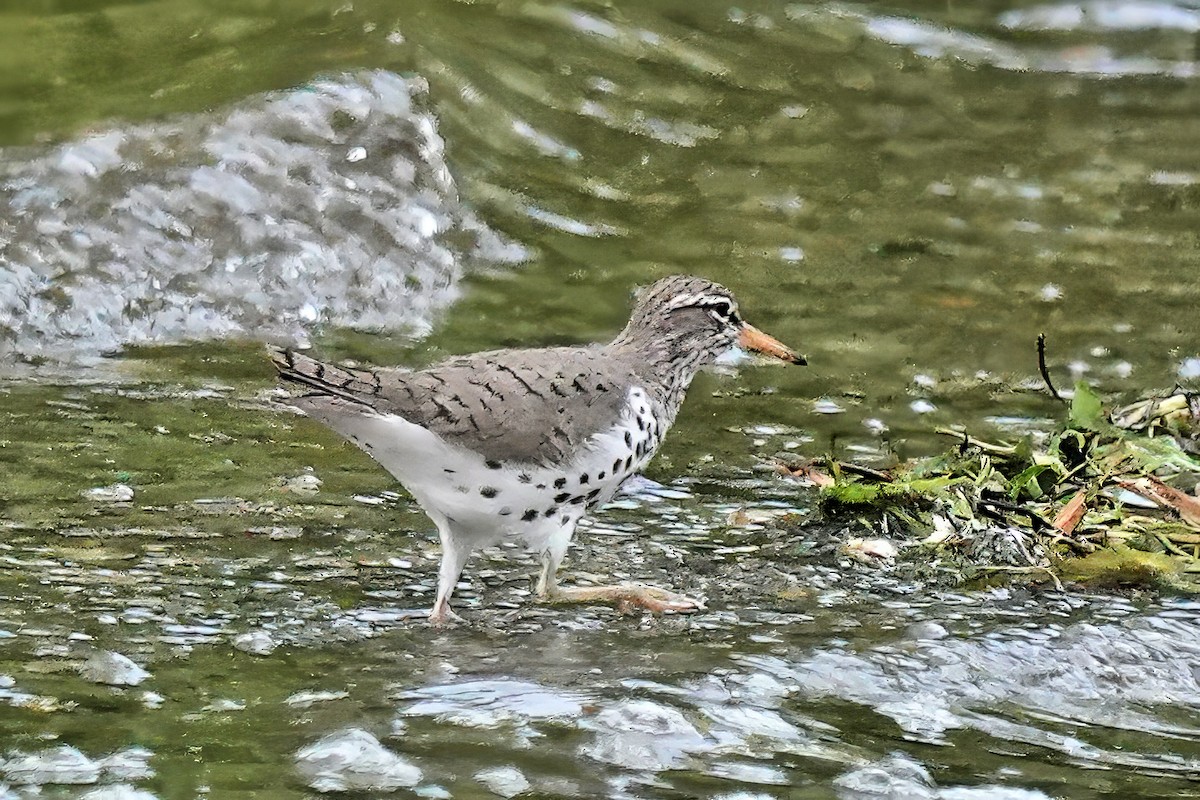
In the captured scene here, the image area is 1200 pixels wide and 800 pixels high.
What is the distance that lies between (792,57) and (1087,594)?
640cm

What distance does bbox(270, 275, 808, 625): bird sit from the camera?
5359 millimetres

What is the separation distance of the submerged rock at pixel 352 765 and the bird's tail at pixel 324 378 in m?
1.17

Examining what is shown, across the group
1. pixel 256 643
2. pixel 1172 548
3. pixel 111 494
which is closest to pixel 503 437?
pixel 256 643

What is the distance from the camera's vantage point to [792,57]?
11.6m

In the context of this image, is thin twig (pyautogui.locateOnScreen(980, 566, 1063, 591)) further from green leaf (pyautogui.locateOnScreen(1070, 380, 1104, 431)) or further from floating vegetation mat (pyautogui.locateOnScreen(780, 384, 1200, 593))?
green leaf (pyautogui.locateOnScreen(1070, 380, 1104, 431))

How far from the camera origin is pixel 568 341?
29.5ft

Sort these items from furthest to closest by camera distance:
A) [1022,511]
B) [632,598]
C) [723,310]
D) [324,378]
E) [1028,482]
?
1. [723,310]
2. [1028,482]
3. [1022,511]
4. [632,598]
5. [324,378]

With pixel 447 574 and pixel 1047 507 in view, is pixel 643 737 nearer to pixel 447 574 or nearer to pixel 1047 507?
pixel 447 574

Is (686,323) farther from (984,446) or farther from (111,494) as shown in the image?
(111,494)

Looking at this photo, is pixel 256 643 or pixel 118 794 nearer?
pixel 118 794

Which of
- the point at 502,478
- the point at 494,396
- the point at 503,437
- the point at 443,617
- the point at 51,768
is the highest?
the point at 494,396

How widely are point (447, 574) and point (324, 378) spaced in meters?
0.87

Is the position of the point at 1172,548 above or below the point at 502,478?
below

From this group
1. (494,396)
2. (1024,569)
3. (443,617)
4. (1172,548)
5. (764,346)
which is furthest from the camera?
(764,346)
